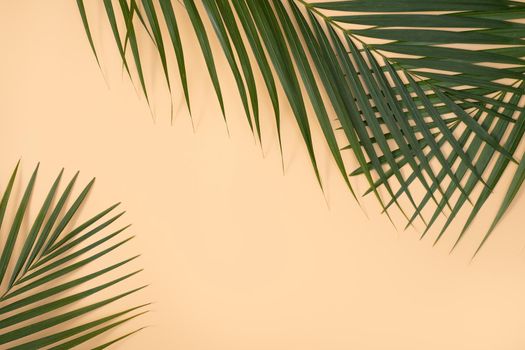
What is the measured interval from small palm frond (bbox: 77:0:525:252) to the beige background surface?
0.09 meters

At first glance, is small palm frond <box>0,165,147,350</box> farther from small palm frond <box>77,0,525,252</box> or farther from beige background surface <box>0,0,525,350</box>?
small palm frond <box>77,0,525,252</box>

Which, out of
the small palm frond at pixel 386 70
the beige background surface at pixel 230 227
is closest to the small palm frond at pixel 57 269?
the beige background surface at pixel 230 227

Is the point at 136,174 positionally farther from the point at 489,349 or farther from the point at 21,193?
the point at 489,349

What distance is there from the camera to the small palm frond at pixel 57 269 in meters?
0.90

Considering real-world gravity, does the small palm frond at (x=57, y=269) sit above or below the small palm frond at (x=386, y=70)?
below

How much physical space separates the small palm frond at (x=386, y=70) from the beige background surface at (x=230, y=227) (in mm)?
90

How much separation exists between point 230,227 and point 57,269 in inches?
12.1

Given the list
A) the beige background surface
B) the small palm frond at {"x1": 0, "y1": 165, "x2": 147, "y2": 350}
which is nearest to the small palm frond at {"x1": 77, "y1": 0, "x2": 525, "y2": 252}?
the beige background surface

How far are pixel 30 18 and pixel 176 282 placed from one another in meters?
0.52

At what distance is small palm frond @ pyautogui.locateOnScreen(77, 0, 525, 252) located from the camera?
0.87 metres

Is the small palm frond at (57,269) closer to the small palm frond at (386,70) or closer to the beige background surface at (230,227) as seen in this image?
the beige background surface at (230,227)

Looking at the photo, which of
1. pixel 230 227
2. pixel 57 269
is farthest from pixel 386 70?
pixel 57 269

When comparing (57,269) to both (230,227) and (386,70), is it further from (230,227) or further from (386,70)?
(386,70)

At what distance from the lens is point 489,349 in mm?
1138
